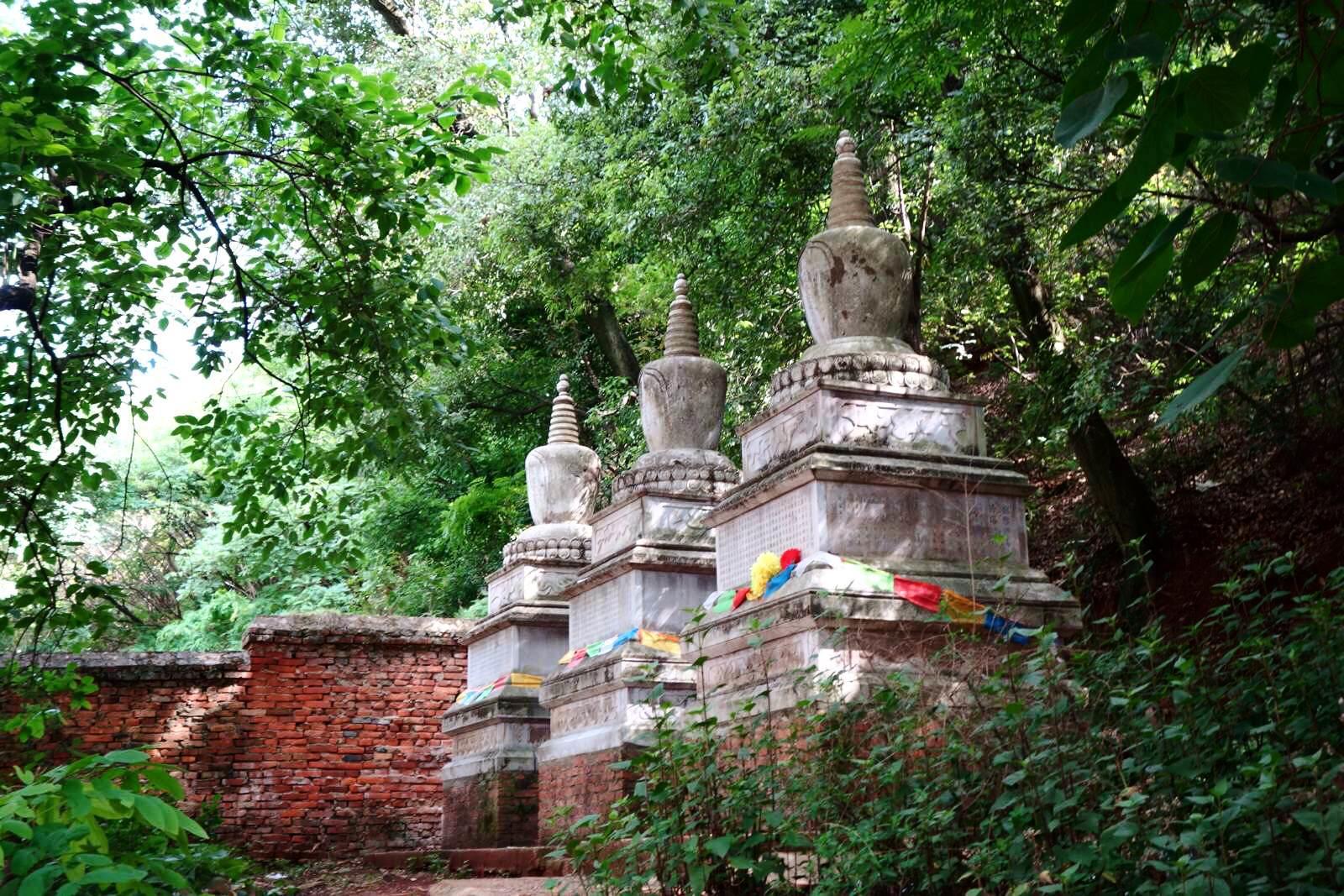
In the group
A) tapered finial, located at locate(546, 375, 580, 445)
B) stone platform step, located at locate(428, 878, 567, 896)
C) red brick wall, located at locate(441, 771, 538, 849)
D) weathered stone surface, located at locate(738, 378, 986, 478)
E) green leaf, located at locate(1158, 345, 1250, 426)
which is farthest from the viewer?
tapered finial, located at locate(546, 375, 580, 445)

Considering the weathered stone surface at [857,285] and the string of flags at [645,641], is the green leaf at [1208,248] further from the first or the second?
the string of flags at [645,641]

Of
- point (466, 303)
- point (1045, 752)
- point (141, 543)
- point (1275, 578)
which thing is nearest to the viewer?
point (1045, 752)

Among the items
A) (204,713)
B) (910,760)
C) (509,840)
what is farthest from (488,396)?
(910,760)

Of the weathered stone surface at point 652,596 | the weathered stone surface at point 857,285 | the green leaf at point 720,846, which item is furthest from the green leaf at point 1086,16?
the weathered stone surface at point 652,596

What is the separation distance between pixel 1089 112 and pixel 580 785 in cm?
769

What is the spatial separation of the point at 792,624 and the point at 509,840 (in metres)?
4.95

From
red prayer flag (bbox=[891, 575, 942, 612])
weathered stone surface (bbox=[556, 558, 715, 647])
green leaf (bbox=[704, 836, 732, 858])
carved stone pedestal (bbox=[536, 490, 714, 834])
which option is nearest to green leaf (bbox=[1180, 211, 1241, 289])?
green leaf (bbox=[704, 836, 732, 858])

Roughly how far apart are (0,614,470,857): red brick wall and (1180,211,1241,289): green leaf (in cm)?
1137

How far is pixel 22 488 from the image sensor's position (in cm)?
678

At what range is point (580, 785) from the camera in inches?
342

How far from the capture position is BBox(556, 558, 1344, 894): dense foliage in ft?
10.8

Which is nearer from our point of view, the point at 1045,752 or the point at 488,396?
the point at 1045,752

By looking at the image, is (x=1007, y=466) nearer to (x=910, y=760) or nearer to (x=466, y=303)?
(x=910, y=760)

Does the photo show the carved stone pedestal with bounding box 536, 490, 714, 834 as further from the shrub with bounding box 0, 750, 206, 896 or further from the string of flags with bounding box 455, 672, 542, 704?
the shrub with bounding box 0, 750, 206, 896
